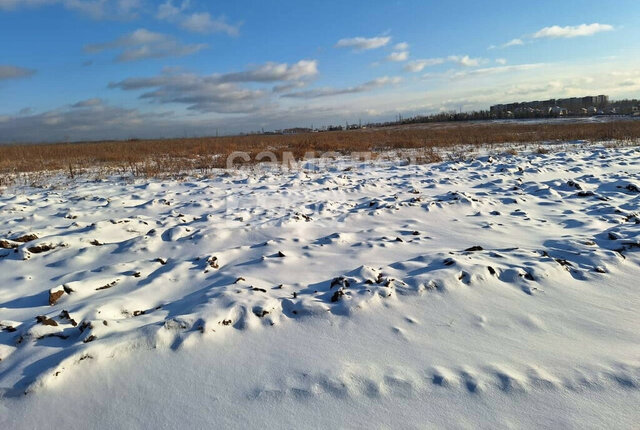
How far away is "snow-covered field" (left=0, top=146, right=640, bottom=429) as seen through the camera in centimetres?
209

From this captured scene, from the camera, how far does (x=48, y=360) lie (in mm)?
2461

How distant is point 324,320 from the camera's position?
300cm

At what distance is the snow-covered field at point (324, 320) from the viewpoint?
2.09 metres

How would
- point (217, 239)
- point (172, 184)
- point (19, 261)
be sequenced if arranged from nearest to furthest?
point (19, 261) → point (217, 239) → point (172, 184)

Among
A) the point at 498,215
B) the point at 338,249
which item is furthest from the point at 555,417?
the point at 498,215

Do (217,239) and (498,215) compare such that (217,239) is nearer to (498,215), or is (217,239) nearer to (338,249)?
(338,249)

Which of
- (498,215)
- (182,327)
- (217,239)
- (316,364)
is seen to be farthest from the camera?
(498,215)

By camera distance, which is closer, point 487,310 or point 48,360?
point 48,360

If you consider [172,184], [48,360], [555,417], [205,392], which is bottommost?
[555,417]

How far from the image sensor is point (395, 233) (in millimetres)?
5609

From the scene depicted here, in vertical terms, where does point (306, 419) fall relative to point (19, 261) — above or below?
below

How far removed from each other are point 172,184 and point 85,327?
810cm

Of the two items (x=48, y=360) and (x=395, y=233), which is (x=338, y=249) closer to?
(x=395, y=233)

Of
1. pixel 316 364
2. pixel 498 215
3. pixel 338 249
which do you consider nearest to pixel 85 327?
pixel 316 364
